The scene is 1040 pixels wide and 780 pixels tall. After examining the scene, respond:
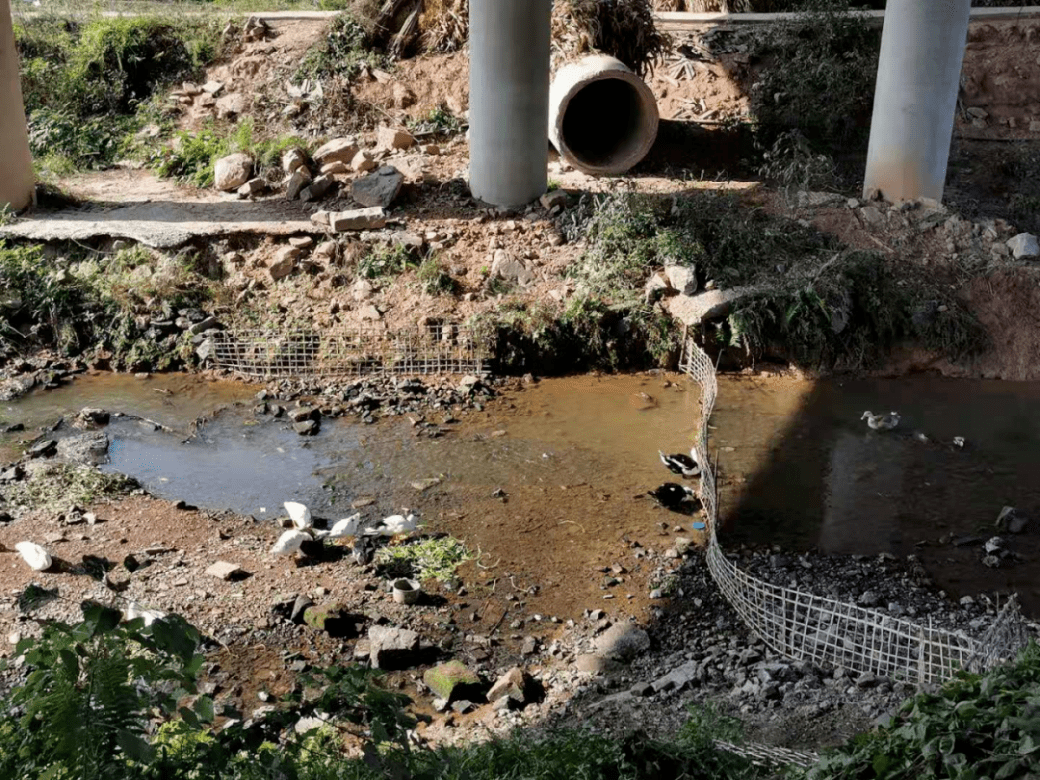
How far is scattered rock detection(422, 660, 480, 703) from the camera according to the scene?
6.47 meters

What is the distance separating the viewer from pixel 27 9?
17.7m

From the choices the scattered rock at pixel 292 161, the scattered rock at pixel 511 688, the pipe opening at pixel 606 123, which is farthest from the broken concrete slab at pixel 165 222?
the scattered rock at pixel 511 688

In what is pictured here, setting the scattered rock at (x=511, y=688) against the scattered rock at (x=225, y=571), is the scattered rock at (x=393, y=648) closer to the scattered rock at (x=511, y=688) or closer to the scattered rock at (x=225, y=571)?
the scattered rock at (x=511, y=688)

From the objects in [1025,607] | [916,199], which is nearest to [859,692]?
[1025,607]

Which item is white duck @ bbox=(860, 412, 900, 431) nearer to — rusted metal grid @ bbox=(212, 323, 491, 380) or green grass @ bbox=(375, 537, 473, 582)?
rusted metal grid @ bbox=(212, 323, 491, 380)

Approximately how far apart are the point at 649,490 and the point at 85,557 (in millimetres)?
4219

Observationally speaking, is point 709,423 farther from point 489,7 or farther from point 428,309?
point 489,7

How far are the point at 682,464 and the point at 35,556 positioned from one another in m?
4.92

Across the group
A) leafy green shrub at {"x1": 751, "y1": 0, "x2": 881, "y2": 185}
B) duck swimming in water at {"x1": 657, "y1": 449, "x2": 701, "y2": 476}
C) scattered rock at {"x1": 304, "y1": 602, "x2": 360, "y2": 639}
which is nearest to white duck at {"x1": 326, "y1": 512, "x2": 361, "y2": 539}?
scattered rock at {"x1": 304, "y1": 602, "x2": 360, "y2": 639}

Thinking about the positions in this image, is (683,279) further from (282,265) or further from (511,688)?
(511,688)

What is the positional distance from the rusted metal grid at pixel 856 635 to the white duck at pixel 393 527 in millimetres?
2189

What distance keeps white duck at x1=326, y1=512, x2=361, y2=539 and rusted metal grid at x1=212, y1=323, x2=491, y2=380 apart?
3.06 meters

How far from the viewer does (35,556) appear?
25.3ft

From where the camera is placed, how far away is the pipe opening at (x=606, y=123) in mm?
14133
